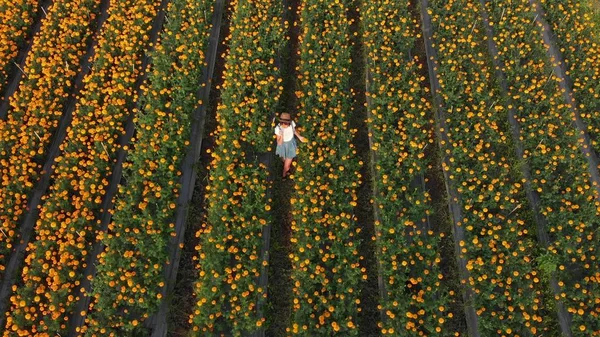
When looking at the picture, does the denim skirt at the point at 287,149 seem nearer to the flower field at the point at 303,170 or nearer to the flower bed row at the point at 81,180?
the flower field at the point at 303,170

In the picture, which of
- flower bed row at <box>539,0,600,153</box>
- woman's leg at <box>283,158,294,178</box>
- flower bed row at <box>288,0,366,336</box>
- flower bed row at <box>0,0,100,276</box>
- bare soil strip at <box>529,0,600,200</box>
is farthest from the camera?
flower bed row at <box>539,0,600,153</box>

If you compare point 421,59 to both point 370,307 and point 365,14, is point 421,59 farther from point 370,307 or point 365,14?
point 370,307

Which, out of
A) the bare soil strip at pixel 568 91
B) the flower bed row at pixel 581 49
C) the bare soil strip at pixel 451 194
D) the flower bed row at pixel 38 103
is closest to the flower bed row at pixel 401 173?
the bare soil strip at pixel 451 194

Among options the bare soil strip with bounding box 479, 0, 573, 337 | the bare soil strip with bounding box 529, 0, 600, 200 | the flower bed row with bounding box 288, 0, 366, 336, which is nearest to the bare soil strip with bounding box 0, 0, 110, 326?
the flower bed row with bounding box 288, 0, 366, 336

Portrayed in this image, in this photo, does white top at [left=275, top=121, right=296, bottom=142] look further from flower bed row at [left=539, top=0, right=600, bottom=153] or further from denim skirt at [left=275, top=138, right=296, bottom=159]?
flower bed row at [left=539, top=0, right=600, bottom=153]

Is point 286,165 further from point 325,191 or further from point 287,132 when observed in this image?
point 325,191

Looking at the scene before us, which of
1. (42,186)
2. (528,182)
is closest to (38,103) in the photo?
→ (42,186)
